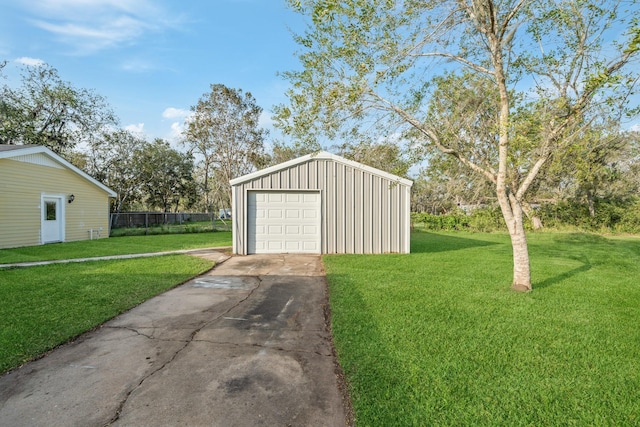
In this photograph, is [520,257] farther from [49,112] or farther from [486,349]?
[49,112]

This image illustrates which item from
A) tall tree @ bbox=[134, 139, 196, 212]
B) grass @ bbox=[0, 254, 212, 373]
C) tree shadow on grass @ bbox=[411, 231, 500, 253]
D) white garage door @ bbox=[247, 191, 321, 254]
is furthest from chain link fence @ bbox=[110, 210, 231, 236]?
tree shadow on grass @ bbox=[411, 231, 500, 253]

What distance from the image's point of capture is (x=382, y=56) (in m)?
5.07

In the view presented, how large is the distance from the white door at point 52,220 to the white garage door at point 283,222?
859 centimetres

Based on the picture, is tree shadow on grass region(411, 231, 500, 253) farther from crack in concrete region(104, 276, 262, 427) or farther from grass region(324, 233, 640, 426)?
crack in concrete region(104, 276, 262, 427)

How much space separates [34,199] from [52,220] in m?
1.12

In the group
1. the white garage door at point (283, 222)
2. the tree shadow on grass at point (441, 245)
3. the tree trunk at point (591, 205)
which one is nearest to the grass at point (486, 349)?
the white garage door at point (283, 222)

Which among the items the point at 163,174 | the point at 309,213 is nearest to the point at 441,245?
the point at 309,213

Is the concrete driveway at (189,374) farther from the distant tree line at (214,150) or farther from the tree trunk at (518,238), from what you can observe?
the distant tree line at (214,150)

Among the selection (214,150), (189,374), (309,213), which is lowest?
(189,374)

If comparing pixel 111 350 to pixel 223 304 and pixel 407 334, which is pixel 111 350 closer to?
pixel 223 304

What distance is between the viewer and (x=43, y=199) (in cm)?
1141

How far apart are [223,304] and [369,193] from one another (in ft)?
19.9

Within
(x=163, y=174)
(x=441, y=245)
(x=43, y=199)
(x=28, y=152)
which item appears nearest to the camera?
(x=28, y=152)

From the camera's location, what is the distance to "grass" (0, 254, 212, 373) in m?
3.15
